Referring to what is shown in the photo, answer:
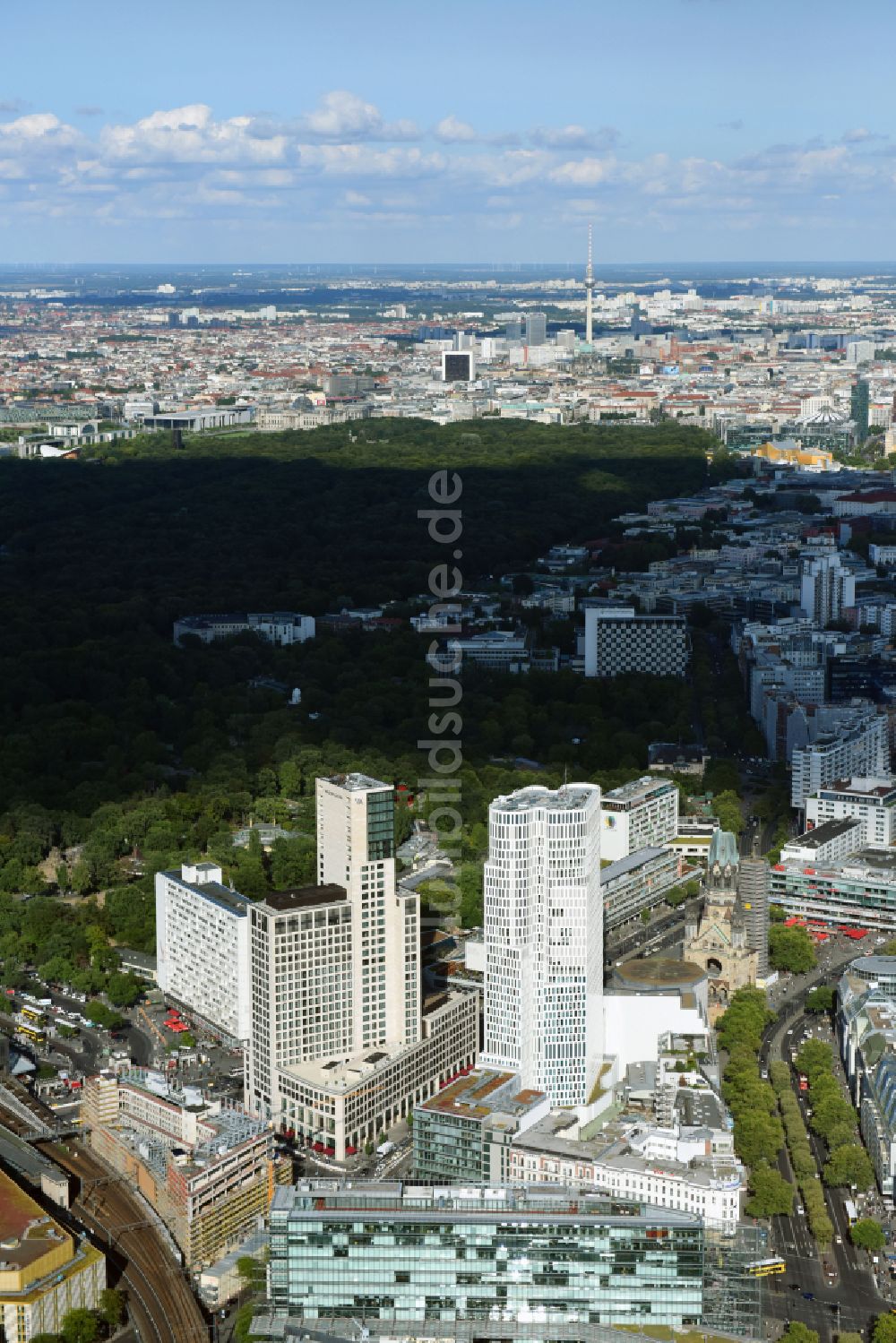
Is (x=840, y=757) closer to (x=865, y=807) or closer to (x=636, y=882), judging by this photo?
(x=865, y=807)

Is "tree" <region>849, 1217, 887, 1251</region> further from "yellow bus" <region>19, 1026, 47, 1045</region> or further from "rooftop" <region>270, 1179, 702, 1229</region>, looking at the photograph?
"yellow bus" <region>19, 1026, 47, 1045</region>

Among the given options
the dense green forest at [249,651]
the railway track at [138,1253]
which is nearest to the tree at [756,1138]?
the railway track at [138,1253]

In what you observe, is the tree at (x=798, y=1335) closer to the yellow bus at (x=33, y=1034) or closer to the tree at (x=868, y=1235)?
the tree at (x=868, y=1235)

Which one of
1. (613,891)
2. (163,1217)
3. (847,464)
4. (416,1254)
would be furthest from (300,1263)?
(847,464)

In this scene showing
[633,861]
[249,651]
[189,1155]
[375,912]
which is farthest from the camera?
[249,651]

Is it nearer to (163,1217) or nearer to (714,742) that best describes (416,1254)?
(163,1217)

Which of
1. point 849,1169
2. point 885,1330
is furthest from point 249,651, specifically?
point 885,1330
